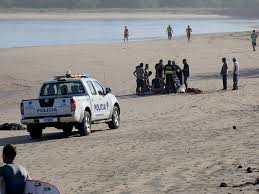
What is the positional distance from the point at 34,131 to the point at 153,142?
335 centimetres

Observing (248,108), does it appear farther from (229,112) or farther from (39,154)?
(39,154)

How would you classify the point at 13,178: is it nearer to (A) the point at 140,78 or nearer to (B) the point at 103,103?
(B) the point at 103,103

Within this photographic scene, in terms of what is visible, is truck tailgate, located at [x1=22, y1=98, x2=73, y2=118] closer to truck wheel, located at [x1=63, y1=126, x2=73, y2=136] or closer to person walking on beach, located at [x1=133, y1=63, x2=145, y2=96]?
truck wheel, located at [x1=63, y1=126, x2=73, y2=136]

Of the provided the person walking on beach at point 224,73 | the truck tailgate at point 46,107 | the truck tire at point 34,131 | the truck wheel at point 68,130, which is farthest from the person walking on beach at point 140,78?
the truck tailgate at point 46,107

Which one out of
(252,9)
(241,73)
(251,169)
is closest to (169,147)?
(251,169)

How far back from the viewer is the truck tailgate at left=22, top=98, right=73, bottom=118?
19.7 meters

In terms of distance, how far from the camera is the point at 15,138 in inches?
811

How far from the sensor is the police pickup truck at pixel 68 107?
19734mm

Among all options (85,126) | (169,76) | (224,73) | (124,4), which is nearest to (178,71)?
(169,76)

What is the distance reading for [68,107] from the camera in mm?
19672

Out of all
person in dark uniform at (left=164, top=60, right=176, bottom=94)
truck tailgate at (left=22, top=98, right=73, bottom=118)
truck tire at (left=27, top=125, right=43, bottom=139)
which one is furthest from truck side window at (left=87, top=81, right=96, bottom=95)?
person in dark uniform at (left=164, top=60, right=176, bottom=94)

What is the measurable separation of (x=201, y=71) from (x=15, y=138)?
2043 cm

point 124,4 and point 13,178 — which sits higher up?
point 124,4

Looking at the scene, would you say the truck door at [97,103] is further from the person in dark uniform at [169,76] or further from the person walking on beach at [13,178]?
the person walking on beach at [13,178]
